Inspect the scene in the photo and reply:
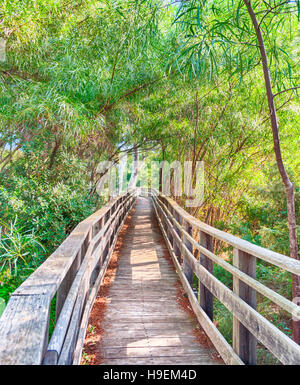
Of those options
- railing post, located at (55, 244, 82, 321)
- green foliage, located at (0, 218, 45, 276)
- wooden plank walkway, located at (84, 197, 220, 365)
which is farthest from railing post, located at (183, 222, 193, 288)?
green foliage, located at (0, 218, 45, 276)

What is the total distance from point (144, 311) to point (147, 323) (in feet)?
0.89

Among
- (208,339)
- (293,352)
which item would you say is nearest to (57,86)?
(208,339)

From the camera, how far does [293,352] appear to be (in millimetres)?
1118

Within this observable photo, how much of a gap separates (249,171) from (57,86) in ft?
16.1

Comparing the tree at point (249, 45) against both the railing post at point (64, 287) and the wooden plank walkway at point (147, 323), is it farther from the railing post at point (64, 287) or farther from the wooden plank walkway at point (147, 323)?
the railing post at point (64, 287)

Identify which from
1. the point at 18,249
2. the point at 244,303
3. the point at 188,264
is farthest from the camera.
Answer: the point at 188,264

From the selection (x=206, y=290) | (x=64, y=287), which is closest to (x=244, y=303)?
(x=206, y=290)

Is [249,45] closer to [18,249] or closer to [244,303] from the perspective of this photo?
[244,303]

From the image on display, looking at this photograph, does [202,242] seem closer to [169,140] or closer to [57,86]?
[57,86]

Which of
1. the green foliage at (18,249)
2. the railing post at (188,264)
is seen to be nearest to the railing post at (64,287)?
the green foliage at (18,249)

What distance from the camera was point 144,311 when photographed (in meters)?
2.84

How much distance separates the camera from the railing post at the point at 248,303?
1.63 meters

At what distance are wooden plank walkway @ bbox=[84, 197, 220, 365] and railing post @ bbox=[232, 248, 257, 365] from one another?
17.0 inches
